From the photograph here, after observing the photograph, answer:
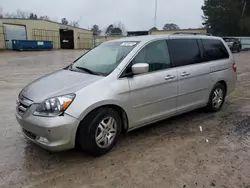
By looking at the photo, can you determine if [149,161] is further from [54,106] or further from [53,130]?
[54,106]

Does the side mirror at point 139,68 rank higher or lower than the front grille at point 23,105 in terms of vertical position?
higher

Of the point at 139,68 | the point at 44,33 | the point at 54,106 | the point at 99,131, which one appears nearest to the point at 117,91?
the point at 139,68

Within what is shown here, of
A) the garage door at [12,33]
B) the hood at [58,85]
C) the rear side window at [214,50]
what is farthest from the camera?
the garage door at [12,33]

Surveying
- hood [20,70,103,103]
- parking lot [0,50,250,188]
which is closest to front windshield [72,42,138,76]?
hood [20,70,103,103]

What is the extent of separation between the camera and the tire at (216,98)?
4.91m

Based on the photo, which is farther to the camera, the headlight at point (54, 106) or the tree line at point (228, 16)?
the tree line at point (228, 16)

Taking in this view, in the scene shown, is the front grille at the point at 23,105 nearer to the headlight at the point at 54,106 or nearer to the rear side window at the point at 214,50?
the headlight at the point at 54,106

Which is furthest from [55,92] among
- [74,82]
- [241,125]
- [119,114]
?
[241,125]

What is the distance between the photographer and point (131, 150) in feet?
11.3

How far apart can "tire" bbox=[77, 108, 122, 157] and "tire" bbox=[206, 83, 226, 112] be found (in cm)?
240

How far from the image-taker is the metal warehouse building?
32.2 metres

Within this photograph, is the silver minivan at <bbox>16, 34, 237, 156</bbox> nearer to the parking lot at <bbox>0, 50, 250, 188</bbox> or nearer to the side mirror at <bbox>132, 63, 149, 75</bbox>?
the side mirror at <bbox>132, 63, 149, 75</bbox>

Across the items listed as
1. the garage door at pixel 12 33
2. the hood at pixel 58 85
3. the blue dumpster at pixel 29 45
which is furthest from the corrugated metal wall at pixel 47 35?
the hood at pixel 58 85

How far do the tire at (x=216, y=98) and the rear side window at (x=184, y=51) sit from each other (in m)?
0.83
